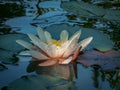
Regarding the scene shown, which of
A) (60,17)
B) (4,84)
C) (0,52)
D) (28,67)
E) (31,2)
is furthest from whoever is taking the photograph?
(31,2)

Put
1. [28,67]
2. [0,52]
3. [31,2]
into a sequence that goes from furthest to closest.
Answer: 1. [31,2]
2. [0,52]
3. [28,67]

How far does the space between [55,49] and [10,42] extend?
299 millimetres

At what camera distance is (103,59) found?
1.56m

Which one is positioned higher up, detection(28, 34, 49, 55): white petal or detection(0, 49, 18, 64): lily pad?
detection(28, 34, 49, 55): white petal

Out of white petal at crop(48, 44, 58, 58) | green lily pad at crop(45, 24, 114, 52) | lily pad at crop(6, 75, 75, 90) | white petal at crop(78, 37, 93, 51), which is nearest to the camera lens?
lily pad at crop(6, 75, 75, 90)

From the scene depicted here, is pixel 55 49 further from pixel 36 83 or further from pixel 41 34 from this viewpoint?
pixel 36 83

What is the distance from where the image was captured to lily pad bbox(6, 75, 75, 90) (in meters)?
1.22

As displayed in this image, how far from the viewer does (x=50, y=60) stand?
1535 mm

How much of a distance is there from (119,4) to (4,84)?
1.61 m

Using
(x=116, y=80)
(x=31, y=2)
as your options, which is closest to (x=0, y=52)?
(x=116, y=80)

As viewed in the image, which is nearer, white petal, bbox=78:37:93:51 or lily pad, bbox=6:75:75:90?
lily pad, bbox=6:75:75:90

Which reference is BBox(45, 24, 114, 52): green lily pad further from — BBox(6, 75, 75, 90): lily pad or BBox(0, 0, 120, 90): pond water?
BBox(6, 75, 75, 90): lily pad

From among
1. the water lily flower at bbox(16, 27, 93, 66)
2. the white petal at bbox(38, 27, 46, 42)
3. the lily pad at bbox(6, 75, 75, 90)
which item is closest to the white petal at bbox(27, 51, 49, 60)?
the water lily flower at bbox(16, 27, 93, 66)

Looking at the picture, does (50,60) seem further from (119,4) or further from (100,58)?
(119,4)
